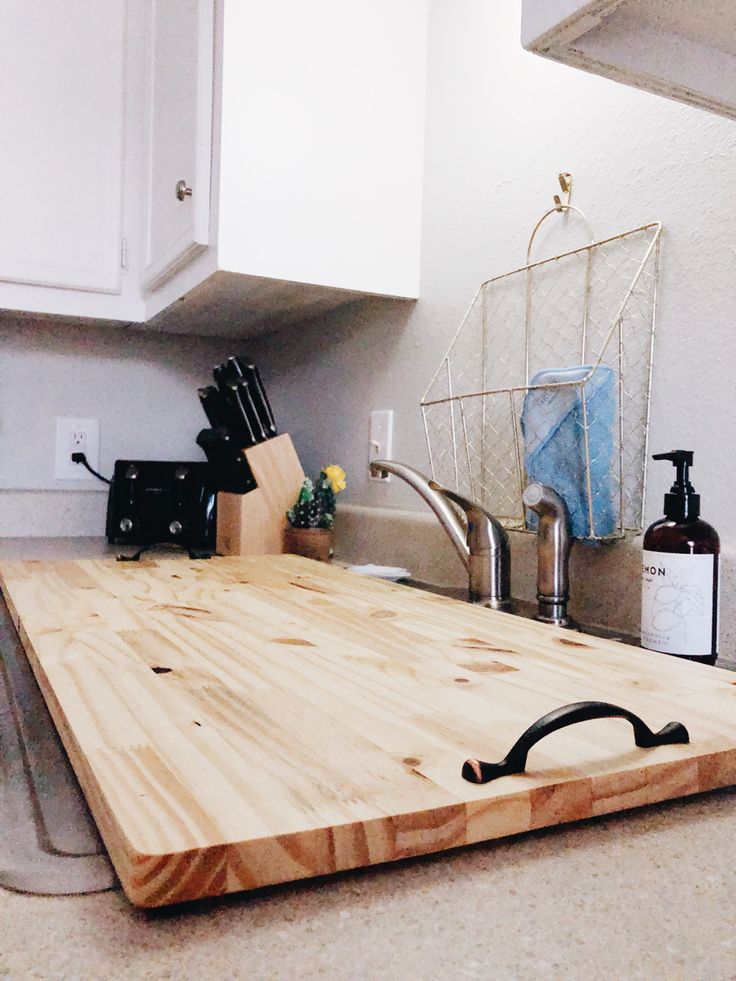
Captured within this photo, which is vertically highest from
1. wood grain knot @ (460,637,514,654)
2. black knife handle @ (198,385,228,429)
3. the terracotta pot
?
black knife handle @ (198,385,228,429)

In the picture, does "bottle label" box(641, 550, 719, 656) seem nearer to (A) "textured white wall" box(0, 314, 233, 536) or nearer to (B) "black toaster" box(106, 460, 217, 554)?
(B) "black toaster" box(106, 460, 217, 554)

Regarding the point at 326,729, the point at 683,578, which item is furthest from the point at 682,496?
the point at 326,729

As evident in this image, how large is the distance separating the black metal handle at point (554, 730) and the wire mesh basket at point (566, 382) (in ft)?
1.36

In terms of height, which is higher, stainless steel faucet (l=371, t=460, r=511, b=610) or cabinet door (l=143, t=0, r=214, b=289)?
cabinet door (l=143, t=0, r=214, b=289)

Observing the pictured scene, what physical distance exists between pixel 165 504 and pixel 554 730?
1.28 meters

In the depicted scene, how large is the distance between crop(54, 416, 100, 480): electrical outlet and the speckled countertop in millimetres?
1589

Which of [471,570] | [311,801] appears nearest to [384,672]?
[311,801]

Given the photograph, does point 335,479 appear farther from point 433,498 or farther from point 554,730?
point 554,730

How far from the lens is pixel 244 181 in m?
1.18

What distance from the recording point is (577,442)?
885 millimetres

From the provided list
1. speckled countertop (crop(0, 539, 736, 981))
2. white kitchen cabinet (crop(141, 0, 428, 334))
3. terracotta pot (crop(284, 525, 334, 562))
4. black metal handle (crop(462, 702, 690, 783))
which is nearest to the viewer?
speckled countertop (crop(0, 539, 736, 981))

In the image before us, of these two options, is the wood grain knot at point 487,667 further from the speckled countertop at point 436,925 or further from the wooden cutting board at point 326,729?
the speckled countertop at point 436,925

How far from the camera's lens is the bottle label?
722 mm

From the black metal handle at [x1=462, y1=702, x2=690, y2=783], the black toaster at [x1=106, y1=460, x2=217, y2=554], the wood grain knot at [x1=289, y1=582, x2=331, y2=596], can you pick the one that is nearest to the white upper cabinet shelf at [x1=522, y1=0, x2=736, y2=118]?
the black metal handle at [x1=462, y1=702, x2=690, y2=783]
